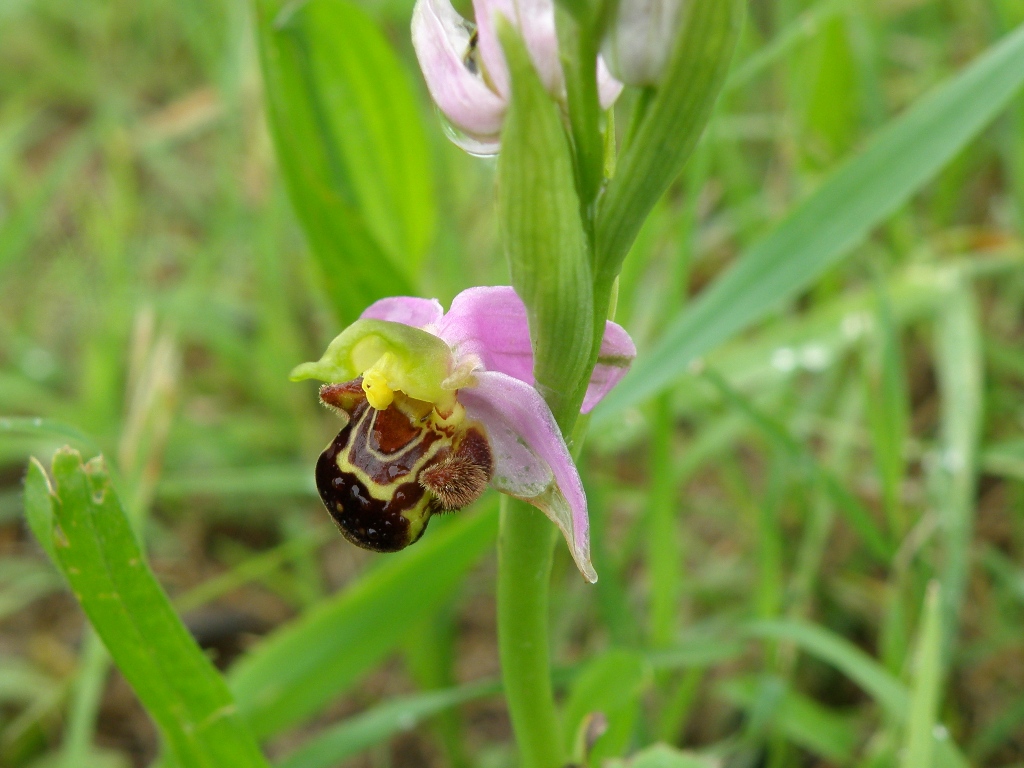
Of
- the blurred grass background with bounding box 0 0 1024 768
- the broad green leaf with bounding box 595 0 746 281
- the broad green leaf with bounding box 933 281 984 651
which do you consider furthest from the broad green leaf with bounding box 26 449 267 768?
the broad green leaf with bounding box 933 281 984 651

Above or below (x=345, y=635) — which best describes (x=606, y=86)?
above

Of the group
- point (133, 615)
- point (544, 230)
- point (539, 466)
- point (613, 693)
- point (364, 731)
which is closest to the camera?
point (544, 230)

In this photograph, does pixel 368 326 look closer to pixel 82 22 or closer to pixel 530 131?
pixel 530 131

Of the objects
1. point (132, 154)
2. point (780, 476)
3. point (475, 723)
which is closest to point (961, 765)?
point (780, 476)

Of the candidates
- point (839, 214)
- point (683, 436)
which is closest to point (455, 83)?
point (839, 214)

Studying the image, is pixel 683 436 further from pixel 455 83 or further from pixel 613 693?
pixel 455 83

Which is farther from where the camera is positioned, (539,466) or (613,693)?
(613,693)

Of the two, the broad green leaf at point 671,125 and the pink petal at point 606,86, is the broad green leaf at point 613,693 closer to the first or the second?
the broad green leaf at point 671,125
